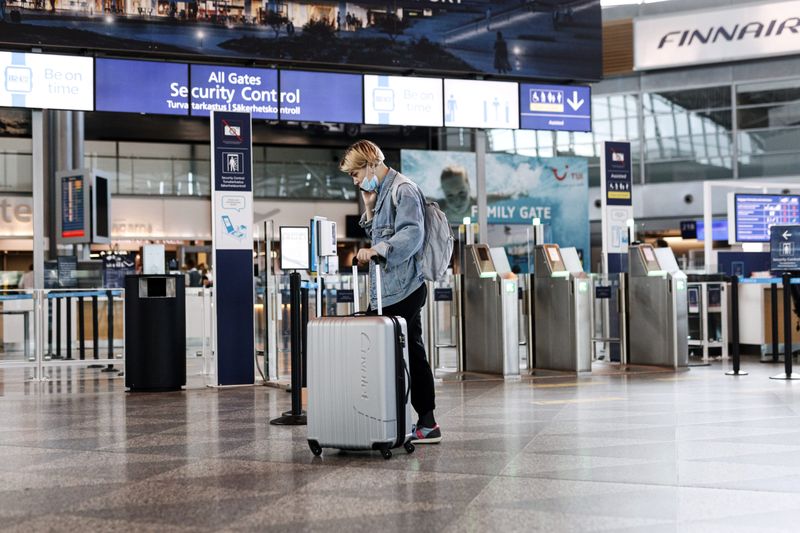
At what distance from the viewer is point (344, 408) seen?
4.75 metres

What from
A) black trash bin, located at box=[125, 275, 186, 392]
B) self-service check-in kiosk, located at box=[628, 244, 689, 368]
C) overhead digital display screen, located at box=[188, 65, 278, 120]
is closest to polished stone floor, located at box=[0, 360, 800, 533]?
black trash bin, located at box=[125, 275, 186, 392]

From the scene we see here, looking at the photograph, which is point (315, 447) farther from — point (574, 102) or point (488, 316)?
point (574, 102)

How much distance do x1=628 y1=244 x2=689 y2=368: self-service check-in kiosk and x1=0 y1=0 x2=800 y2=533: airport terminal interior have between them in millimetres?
33

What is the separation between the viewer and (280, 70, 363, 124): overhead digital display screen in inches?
429

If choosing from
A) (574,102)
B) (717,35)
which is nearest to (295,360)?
(574,102)

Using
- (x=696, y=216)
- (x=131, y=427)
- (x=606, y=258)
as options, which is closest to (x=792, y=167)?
(x=696, y=216)

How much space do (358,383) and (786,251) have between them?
22.2 feet

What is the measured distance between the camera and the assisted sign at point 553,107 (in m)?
11.8

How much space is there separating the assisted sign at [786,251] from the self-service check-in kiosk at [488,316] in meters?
2.61

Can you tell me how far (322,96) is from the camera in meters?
11.1

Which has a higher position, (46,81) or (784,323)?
(46,81)

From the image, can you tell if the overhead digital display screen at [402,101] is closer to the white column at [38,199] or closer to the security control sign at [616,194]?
the security control sign at [616,194]

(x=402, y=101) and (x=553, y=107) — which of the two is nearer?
(x=402, y=101)

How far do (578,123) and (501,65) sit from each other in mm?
1286
